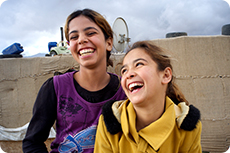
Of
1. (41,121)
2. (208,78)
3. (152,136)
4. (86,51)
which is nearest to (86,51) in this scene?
(86,51)

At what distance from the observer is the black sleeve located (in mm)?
1265

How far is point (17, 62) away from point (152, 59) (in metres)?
3.27

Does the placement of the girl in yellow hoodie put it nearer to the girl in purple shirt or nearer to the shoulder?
the shoulder

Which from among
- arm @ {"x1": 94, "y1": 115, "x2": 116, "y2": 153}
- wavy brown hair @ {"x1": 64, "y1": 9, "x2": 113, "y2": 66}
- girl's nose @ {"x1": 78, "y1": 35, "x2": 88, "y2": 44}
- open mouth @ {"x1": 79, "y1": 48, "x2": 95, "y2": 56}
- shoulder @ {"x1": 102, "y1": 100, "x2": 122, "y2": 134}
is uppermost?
wavy brown hair @ {"x1": 64, "y1": 9, "x2": 113, "y2": 66}

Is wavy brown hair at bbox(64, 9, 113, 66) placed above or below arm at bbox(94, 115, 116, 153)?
above

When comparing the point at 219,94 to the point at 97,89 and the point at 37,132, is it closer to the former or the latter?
the point at 97,89

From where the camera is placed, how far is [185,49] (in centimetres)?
287

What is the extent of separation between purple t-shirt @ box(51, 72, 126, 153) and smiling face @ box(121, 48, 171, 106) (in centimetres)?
37

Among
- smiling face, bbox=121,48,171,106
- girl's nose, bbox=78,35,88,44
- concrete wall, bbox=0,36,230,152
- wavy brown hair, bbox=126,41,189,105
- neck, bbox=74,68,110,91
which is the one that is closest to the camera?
smiling face, bbox=121,48,171,106

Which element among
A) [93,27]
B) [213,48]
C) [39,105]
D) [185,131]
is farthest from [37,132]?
[213,48]

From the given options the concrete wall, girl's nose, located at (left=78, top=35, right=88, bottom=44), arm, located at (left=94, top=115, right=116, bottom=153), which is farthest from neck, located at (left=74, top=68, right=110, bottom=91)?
the concrete wall

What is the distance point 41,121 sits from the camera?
1301 millimetres

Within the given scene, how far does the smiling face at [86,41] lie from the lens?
1301 millimetres

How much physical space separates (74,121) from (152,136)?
61 centimetres
